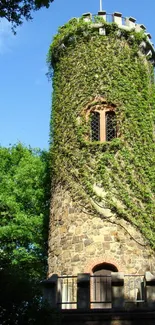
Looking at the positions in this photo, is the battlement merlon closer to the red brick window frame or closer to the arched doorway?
the red brick window frame

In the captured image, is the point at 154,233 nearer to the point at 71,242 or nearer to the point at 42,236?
the point at 71,242

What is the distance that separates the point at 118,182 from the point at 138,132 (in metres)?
1.83

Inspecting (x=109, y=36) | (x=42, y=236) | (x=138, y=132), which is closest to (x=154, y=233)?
(x=138, y=132)

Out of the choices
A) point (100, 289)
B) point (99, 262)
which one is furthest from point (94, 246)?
point (100, 289)

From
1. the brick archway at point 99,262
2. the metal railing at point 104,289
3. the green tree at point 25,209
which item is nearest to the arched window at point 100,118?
the brick archway at point 99,262

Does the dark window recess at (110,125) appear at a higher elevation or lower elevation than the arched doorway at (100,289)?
higher

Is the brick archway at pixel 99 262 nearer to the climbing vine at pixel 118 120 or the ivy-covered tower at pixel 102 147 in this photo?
the ivy-covered tower at pixel 102 147

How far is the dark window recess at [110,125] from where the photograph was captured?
14797 mm

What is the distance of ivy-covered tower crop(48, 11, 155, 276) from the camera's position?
42.9 ft

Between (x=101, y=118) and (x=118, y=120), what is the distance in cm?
54

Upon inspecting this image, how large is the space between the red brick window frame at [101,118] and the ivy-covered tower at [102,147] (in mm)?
31

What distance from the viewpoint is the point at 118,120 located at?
14.8 metres

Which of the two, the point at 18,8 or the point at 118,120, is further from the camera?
the point at 118,120

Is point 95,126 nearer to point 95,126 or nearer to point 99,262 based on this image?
point 95,126
